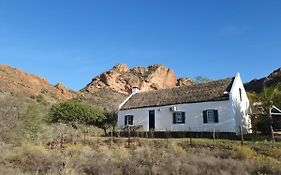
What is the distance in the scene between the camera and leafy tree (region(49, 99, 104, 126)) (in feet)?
109

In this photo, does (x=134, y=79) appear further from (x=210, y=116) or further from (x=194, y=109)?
(x=210, y=116)

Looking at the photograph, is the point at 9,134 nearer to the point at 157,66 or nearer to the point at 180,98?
the point at 180,98

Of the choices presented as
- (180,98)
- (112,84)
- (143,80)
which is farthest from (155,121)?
(143,80)

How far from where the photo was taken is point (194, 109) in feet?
94.7

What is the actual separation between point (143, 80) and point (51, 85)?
22.9 m

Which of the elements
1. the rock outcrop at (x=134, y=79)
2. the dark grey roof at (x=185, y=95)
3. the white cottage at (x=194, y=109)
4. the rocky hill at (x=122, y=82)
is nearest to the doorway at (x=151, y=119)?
the white cottage at (x=194, y=109)

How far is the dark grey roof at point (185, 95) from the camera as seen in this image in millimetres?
28703

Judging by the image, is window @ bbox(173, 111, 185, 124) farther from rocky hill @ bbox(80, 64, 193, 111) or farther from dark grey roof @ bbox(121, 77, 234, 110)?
rocky hill @ bbox(80, 64, 193, 111)

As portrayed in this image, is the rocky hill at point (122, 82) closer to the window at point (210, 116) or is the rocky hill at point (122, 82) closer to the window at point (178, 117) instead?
the window at point (178, 117)

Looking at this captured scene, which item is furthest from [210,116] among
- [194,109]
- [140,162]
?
[140,162]

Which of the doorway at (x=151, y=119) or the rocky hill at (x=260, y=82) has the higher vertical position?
the rocky hill at (x=260, y=82)

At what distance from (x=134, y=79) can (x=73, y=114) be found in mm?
45176

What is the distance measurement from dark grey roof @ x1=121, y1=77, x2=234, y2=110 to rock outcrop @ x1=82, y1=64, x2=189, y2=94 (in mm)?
38492

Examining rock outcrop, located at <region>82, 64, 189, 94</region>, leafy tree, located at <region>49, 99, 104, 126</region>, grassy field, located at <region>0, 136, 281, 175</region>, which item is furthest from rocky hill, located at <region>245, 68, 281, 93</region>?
grassy field, located at <region>0, 136, 281, 175</region>
